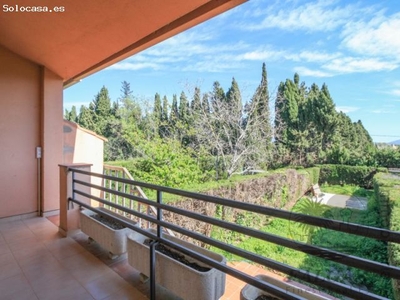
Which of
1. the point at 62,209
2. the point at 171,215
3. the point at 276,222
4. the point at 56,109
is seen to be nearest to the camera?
the point at 62,209

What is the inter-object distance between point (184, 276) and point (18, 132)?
129 inches

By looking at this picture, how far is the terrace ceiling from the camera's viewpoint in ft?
5.76

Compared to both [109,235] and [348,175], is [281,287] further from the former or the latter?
[348,175]

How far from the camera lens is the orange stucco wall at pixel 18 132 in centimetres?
324

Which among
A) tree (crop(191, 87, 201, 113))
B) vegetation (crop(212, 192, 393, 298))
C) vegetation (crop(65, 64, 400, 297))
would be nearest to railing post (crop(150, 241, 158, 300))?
vegetation (crop(212, 192, 393, 298))

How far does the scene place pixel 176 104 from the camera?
34.2 feet

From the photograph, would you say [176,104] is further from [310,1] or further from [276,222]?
[276,222]

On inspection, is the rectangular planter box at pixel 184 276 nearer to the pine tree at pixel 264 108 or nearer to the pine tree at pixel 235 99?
the pine tree at pixel 235 99

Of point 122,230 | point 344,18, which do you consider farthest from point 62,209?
point 344,18

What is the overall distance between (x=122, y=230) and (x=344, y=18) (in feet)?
32.2

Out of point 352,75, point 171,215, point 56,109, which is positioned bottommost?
point 171,215

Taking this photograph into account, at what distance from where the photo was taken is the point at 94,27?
2.18 metres

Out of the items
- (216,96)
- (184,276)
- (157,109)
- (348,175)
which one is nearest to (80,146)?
(184,276)

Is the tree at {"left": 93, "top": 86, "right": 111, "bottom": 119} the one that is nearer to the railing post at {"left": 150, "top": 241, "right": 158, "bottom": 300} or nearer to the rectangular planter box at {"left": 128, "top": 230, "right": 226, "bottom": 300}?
the rectangular planter box at {"left": 128, "top": 230, "right": 226, "bottom": 300}
